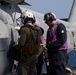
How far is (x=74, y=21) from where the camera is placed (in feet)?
57.4

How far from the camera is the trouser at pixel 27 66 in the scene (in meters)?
6.35

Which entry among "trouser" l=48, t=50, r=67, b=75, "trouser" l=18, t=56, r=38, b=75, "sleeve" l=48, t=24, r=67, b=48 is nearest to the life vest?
"trouser" l=18, t=56, r=38, b=75

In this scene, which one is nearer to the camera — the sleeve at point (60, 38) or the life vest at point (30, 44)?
the life vest at point (30, 44)

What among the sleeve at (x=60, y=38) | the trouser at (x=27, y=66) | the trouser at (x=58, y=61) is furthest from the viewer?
the trouser at (x=58, y=61)

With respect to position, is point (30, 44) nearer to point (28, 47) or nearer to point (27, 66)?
point (28, 47)

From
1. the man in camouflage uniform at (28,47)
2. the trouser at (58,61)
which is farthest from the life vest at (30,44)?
the trouser at (58,61)

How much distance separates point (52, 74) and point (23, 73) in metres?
0.89

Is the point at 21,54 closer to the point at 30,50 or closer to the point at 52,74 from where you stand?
the point at 30,50

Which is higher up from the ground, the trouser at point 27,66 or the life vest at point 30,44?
the life vest at point 30,44

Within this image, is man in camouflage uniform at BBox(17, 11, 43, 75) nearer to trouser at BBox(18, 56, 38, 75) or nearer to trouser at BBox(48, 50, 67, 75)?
trouser at BBox(18, 56, 38, 75)

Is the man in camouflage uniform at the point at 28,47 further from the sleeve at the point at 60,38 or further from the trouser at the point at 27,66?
the sleeve at the point at 60,38

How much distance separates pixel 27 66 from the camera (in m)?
6.38

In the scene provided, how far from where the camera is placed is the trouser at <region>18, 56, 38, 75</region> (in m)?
6.35

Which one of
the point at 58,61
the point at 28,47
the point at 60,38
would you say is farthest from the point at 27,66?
the point at 60,38
